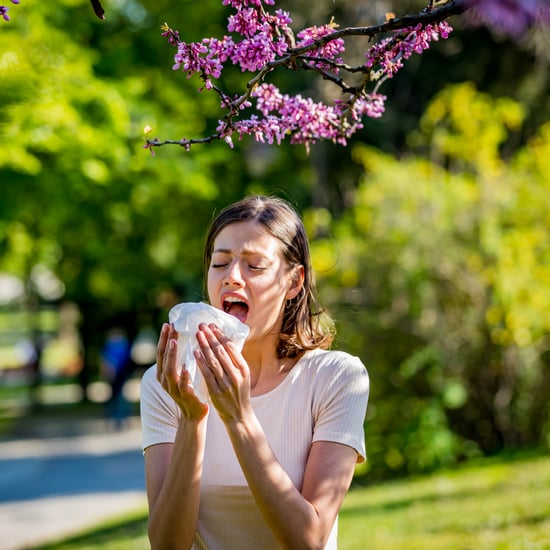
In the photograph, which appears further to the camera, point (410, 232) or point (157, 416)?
point (410, 232)

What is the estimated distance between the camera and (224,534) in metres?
2.33

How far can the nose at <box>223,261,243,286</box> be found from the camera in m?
2.42

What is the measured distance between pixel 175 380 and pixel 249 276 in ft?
1.28

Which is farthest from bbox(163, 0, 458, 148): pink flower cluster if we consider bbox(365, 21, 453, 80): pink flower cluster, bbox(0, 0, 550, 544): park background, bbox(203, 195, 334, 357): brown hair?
bbox(0, 0, 550, 544): park background

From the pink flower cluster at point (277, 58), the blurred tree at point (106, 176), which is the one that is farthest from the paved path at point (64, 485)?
the pink flower cluster at point (277, 58)

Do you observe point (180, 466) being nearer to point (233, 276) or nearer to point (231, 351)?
point (231, 351)

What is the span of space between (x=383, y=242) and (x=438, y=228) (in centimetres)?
62

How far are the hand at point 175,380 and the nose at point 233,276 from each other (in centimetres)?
26

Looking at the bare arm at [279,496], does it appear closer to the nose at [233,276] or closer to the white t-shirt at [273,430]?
the white t-shirt at [273,430]

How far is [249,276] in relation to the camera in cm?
245

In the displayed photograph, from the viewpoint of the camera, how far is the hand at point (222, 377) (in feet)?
7.07

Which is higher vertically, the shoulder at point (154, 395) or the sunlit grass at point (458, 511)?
the shoulder at point (154, 395)

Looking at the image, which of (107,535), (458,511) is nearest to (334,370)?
(458,511)

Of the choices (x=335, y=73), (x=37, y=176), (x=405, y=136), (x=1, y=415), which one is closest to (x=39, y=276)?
(x=1, y=415)
